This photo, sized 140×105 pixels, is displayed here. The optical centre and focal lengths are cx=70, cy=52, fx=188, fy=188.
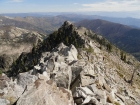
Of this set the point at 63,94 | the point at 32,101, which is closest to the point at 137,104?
the point at 63,94

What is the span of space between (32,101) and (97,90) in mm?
12300

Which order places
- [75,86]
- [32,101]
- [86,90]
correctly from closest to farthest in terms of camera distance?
1. [32,101]
2. [86,90]
3. [75,86]

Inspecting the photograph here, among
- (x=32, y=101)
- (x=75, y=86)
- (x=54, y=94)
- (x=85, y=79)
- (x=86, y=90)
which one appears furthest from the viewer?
(x=85, y=79)

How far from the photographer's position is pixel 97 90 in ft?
99.7

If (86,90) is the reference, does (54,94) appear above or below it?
above

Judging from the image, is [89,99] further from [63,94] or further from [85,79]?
[85,79]

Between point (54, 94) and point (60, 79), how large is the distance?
8668mm

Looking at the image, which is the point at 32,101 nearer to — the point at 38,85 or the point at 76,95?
the point at 38,85

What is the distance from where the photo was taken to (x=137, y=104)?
62.1 meters

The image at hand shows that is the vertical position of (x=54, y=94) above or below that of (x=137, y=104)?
above

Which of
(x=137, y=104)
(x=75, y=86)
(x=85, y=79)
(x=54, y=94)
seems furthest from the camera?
(x=137, y=104)

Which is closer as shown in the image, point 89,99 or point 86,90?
point 89,99

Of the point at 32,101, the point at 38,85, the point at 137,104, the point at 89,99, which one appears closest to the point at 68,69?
the point at 89,99

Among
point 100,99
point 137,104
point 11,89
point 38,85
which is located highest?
point 38,85
